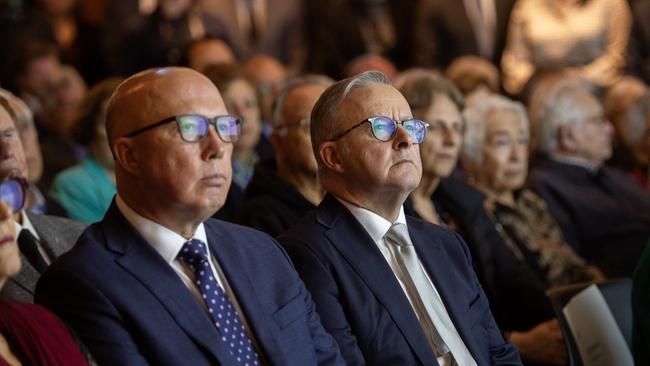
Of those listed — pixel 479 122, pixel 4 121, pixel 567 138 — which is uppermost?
pixel 4 121

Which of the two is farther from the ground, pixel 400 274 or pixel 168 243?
pixel 168 243

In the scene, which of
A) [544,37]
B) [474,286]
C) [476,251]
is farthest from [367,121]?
[544,37]

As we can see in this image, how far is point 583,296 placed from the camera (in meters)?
3.63

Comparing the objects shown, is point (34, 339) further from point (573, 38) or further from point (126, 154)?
point (573, 38)

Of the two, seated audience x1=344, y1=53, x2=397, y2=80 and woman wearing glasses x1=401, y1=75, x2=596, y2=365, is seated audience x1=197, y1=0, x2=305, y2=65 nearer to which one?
seated audience x1=344, y1=53, x2=397, y2=80

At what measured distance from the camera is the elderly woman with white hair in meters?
4.65

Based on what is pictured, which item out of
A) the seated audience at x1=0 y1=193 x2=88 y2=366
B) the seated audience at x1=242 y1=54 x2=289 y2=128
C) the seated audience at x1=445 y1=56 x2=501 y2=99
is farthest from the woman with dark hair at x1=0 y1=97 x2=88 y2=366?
the seated audience at x1=445 y1=56 x2=501 y2=99

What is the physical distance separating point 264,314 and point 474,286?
0.81 m

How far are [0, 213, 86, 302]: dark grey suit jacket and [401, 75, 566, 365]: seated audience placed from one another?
4.50 feet

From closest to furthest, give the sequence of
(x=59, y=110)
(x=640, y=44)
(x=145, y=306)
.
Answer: (x=145, y=306) < (x=59, y=110) < (x=640, y=44)

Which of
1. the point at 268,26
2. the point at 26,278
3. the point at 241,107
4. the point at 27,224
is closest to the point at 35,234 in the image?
the point at 27,224

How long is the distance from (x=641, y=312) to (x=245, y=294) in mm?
1360

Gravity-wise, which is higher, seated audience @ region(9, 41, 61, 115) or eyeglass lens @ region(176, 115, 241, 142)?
eyeglass lens @ region(176, 115, 241, 142)

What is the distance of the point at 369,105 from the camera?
306 centimetres
